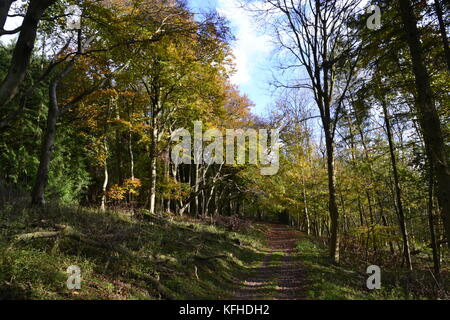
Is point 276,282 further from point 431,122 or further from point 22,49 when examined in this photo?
point 22,49

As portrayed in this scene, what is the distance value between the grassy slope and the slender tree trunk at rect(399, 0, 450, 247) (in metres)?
5.78

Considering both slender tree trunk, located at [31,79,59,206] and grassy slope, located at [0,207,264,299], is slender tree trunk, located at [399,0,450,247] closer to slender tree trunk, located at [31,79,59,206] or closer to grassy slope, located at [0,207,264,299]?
grassy slope, located at [0,207,264,299]

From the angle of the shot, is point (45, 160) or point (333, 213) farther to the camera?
point (333, 213)

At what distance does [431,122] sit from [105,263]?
8.17 meters

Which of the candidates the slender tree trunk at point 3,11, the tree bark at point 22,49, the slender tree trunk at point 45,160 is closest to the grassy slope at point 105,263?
the slender tree trunk at point 45,160

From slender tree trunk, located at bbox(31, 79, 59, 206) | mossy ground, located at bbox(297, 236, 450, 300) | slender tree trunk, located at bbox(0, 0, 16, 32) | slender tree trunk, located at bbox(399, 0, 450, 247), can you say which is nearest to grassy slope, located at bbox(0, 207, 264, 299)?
slender tree trunk, located at bbox(31, 79, 59, 206)

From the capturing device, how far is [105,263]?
6.34 m

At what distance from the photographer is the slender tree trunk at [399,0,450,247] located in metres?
5.93

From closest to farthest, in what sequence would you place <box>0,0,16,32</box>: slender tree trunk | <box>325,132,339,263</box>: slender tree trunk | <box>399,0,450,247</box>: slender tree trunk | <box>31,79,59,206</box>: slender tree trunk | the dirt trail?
1. <box>0,0,16,32</box>: slender tree trunk
2. <box>399,0,450,247</box>: slender tree trunk
3. the dirt trail
4. <box>31,79,59,206</box>: slender tree trunk
5. <box>325,132,339,263</box>: slender tree trunk

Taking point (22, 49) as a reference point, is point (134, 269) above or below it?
Answer: below

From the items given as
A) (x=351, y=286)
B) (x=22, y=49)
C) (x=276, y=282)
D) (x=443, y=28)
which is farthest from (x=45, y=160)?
(x=443, y=28)

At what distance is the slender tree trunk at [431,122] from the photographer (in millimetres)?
5926
